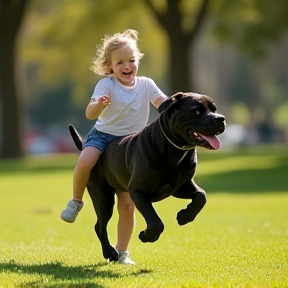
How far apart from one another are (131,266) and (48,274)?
804 mm

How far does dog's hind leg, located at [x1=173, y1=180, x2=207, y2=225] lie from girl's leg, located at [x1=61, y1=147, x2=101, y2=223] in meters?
0.91

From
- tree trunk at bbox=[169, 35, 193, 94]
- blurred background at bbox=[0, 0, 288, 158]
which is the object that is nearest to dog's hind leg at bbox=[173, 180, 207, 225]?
blurred background at bbox=[0, 0, 288, 158]

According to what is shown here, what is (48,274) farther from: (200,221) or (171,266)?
(200,221)

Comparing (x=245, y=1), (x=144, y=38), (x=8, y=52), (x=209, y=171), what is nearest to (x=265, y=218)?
(x=209, y=171)

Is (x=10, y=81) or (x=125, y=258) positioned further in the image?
(x=10, y=81)

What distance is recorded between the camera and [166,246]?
10094mm

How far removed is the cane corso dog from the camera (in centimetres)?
760

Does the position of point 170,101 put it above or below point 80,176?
above

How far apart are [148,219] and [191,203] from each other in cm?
52

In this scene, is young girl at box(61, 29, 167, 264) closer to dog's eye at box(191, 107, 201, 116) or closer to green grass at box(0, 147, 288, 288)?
green grass at box(0, 147, 288, 288)

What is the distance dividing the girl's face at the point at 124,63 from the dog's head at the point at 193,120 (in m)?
0.83

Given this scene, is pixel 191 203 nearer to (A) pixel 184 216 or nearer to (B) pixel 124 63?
(A) pixel 184 216

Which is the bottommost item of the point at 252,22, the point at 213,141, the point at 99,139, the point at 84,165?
the point at 252,22

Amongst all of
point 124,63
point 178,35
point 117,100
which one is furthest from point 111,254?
point 178,35
